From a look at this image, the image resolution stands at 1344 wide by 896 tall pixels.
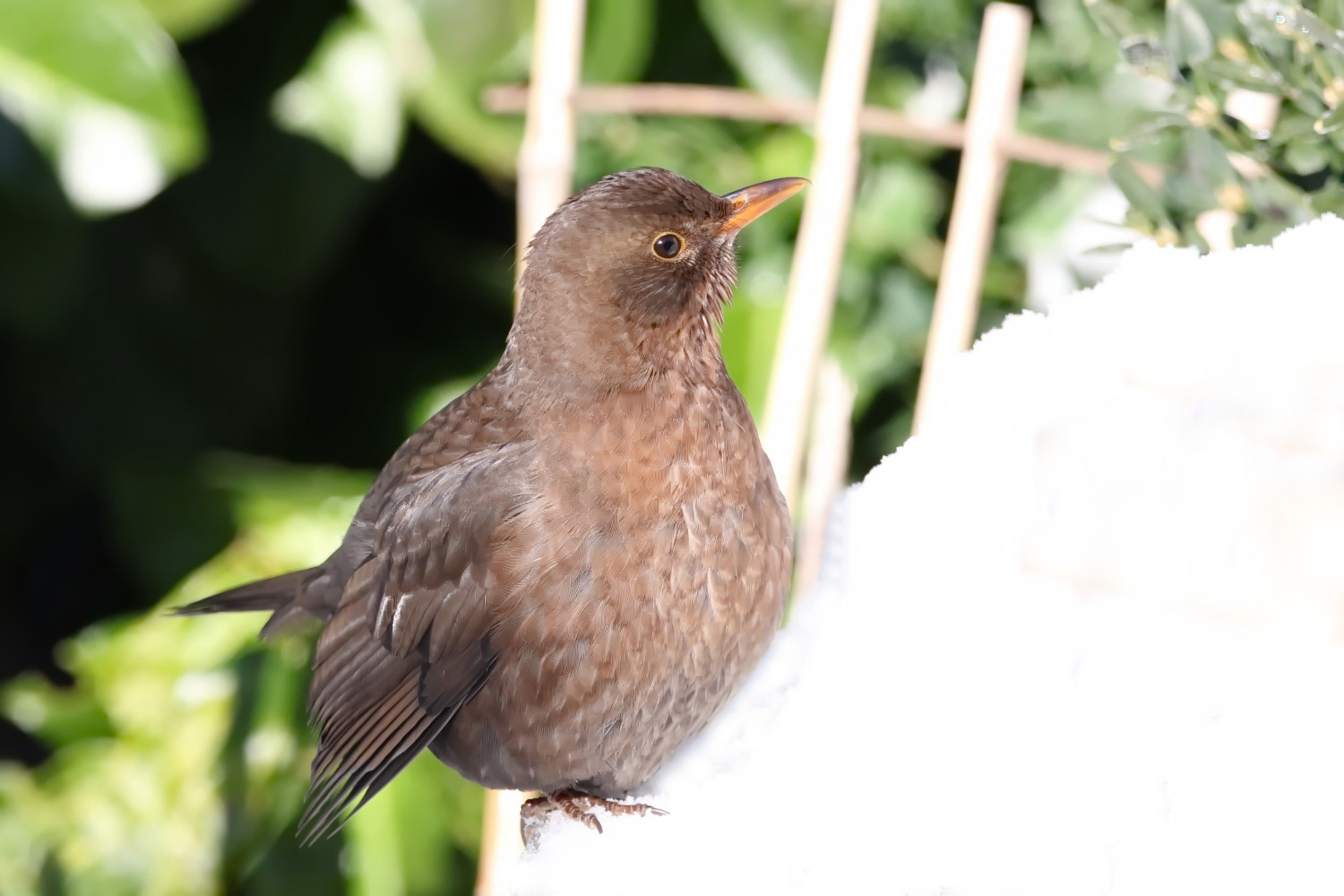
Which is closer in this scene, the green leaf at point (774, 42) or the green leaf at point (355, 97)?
the green leaf at point (774, 42)

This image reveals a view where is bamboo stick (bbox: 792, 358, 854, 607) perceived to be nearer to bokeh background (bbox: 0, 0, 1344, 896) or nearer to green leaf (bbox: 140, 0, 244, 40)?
bokeh background (bbox: 0, 0, 1344, 896)

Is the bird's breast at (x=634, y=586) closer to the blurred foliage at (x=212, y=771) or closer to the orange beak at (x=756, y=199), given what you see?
the orange beak at (x=756, y=199)

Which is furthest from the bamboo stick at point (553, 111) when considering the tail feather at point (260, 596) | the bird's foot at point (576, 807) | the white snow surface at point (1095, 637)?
the white snow surface at point (1095, 637)

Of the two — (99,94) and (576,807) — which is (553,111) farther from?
(576,807)

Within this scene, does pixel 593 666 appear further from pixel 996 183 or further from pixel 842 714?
pixel 996 183

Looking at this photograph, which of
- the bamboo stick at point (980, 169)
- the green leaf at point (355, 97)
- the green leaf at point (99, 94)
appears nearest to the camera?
the bamboo stick at point (980, 169)

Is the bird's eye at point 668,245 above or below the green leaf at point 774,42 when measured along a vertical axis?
below

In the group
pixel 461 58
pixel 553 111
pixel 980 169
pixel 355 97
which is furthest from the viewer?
pixel 355 97

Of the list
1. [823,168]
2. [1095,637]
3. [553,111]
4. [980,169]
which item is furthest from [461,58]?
[1095,637]
